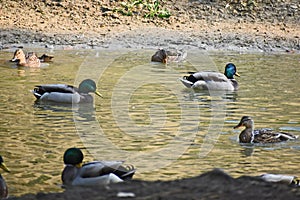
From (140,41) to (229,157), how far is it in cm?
1191

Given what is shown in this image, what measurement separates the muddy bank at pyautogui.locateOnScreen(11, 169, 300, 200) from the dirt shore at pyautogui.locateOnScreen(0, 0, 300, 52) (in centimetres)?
1480

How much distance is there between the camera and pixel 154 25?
22.5 m

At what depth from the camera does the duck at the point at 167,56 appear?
18.6 metres

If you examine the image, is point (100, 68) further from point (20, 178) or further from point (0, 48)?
point (20, 178)

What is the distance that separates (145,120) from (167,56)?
283 inches

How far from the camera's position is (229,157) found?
963 centimetres

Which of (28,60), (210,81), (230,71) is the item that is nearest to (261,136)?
(210,81)

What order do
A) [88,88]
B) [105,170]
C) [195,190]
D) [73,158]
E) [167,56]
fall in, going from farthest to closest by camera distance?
[167,56], [88,88], [73,158], [105,170], [195,190]

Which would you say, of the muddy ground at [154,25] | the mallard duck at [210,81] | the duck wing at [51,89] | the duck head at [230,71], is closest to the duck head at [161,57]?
the muddy ground at [154,25]

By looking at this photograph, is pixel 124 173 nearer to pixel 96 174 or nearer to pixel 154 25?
pixel 96 174

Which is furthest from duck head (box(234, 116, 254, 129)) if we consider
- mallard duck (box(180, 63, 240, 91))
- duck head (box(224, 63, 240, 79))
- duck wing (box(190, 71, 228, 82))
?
duck head (box(224, 63, 240, 79))

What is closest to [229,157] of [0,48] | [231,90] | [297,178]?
[297,178]

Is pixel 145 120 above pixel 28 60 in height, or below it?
below

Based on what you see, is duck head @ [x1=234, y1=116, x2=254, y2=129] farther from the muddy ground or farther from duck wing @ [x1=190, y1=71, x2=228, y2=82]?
the muddy ground
